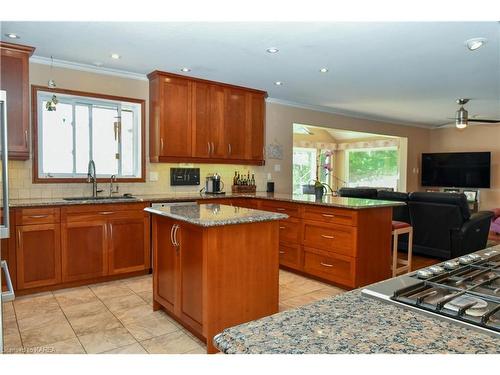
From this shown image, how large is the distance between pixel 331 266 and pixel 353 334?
3.06m

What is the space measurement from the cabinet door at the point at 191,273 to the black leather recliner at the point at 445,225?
11.2ft

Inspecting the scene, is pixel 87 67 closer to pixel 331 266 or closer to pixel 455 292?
pixel 331 266

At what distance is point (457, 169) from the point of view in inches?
339

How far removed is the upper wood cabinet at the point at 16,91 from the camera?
346cm

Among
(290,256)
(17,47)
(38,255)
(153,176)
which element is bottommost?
(290,256)

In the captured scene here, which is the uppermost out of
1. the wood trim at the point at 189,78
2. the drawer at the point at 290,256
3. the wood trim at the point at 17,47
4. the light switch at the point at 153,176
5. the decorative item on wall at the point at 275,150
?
the wood trim at the point at 189,78

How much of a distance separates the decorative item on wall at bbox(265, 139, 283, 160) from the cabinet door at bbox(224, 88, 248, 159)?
0.76 meters

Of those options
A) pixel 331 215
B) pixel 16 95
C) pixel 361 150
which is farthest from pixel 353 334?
pixel 361 150

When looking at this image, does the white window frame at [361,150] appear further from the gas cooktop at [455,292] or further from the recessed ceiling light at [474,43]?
the gas cooktop at [455,292]

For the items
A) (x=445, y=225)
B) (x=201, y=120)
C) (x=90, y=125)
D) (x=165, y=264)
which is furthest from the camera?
(x=201, y=120)

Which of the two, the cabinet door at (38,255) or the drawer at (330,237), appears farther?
the drawer at (330,237)

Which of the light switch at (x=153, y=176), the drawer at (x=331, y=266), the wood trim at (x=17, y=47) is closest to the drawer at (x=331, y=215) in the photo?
the drawer at (x=331, y=266)

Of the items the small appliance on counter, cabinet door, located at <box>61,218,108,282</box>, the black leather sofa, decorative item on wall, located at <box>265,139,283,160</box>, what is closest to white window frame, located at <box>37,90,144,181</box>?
cabinet door, located at <box>61,218,108,282</box>

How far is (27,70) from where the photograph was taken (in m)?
3.58
